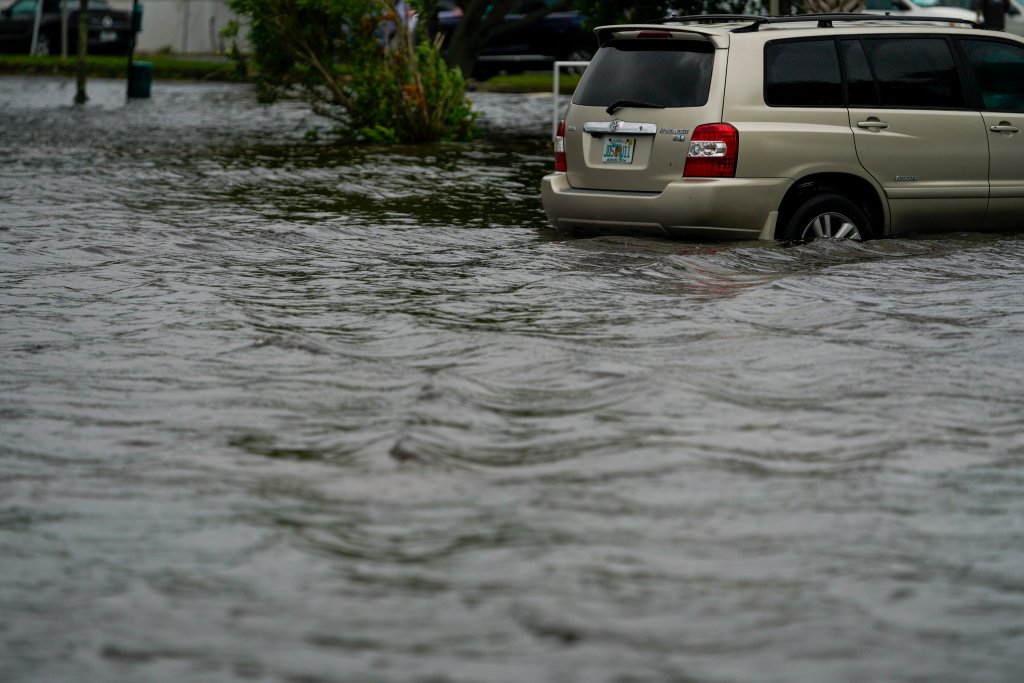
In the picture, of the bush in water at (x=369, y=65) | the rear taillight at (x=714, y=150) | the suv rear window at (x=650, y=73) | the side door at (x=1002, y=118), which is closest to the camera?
the rear taillight at (x=714, y=150)

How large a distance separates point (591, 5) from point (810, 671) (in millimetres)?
19475

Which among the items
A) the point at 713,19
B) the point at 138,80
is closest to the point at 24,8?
the point at 138,80

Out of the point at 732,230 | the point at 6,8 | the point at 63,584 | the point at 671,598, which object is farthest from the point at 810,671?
the point at 6,8

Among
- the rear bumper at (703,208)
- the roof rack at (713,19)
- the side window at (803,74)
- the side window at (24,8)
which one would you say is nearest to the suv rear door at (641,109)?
the rear bumper at (703,208)

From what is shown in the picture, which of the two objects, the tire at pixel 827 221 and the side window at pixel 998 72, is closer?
the tire at pixel 827 221

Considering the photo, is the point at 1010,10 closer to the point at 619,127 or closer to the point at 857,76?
the point at 857,76

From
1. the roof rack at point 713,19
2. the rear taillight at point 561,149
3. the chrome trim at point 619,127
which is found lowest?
the rear taillight at point 561,149

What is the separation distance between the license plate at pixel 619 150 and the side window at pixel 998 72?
8.37 ft

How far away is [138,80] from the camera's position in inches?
1214

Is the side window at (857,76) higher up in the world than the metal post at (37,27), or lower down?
higher up

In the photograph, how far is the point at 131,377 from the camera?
24.4ft

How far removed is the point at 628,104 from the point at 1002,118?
104 inches

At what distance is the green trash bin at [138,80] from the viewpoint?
30797mm

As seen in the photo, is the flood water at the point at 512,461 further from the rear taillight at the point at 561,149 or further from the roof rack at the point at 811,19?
the roof rack at the point at 811,19
